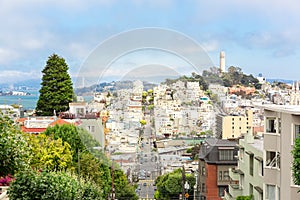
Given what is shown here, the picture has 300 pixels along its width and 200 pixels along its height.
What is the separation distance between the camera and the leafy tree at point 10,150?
990 centimetres

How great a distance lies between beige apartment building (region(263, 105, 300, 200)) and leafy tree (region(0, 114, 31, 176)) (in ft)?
16.6

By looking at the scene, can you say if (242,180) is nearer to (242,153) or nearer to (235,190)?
(235,190)

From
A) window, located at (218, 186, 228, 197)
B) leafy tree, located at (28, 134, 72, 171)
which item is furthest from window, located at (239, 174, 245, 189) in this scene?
leafy tree, located at (28, 134, 72, 171)

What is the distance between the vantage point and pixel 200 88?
8305mm

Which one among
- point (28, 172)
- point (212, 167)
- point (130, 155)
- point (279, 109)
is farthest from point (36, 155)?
point (130, 155)

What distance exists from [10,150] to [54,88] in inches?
871

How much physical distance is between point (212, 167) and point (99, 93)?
8484 mm

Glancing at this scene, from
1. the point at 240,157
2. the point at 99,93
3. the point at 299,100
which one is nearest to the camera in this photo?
the point at 99,93

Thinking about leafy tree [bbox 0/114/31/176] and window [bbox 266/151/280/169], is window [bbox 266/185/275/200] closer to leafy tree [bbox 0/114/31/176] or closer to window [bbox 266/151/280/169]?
window [bbox 266/151/280/169]

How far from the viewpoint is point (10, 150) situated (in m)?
9.95

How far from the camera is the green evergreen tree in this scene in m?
31.1

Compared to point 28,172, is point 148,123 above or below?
above

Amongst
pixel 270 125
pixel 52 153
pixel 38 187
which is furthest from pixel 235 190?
pixel 38 187

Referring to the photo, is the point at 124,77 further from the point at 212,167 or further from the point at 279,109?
the point at 212,167
